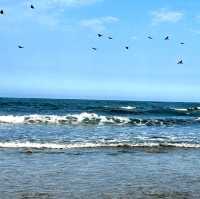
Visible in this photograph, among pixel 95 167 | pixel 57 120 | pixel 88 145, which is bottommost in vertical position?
pixel 95 167

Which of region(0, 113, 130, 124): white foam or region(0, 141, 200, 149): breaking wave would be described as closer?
region(0, 141, 200, 149): breaking wave

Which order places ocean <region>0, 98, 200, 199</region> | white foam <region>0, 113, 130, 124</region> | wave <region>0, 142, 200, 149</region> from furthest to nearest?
white foam <region>0, 113, 130, 124</region>, wave <region>0, 142, 200, 149</region>, ocean <region>0, 98, 200, 199</region>

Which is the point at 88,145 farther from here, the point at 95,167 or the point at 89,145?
the point at 95,167

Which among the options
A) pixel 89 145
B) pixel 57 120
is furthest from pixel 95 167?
pixel 57 120

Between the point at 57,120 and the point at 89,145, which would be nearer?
the point at 89,145

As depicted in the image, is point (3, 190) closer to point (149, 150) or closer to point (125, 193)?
point (125, 193)

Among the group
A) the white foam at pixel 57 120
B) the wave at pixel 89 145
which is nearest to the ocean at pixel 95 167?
the wave at pixel 89 145

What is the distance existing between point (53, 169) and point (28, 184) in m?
2.12

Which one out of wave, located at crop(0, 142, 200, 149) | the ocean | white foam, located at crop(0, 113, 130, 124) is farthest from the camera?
white foam, located at crop(0, 113, 130, 124)

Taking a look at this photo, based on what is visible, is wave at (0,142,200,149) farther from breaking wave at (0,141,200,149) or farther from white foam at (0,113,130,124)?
white foam at (0,113,130,124)

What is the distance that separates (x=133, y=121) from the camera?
36688mm

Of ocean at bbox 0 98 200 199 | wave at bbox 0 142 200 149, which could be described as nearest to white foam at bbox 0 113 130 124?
ocean at bbox 0 98 200 199

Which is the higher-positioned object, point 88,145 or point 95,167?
point 88,145

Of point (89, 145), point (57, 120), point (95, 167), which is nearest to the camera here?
point (95, 167)
